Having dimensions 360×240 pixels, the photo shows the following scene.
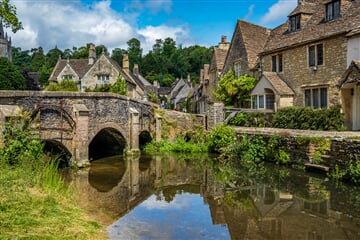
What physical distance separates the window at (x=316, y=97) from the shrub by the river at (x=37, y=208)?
1724 centimetres

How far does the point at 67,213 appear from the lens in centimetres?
813

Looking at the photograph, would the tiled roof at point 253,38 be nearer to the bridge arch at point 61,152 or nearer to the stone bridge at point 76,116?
the stone bridge at point 76,116

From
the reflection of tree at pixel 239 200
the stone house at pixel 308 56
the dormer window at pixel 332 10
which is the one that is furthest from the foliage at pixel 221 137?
the dormer window at pixel 332 10

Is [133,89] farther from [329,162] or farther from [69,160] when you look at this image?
[329,162]

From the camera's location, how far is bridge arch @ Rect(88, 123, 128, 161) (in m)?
19.2

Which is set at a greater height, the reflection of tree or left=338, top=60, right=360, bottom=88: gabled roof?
left=338, top=60, right=360, bottom=88: gabled roof

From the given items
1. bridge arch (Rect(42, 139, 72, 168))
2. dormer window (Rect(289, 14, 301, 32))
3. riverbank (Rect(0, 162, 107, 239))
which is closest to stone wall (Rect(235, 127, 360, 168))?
riverbank (Rect(0, 162, 107, 239))

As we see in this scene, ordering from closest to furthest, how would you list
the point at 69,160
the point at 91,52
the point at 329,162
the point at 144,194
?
the point at 144,194 → the point at 329,162 → the point at 69,160 → the point at 91,52

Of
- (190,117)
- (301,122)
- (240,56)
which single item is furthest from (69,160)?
(240,56)

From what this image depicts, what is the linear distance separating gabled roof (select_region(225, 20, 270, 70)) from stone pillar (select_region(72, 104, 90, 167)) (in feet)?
55.8

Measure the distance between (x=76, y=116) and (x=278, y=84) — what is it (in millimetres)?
15057

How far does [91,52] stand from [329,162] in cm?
4117

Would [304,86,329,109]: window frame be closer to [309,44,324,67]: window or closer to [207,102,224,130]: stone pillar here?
[309,44,324,67]: window

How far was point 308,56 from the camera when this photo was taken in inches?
898
